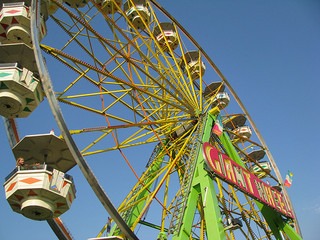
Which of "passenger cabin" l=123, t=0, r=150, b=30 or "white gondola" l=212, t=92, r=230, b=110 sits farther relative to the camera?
"white gondola" l=212, t=92, r=230, b=110

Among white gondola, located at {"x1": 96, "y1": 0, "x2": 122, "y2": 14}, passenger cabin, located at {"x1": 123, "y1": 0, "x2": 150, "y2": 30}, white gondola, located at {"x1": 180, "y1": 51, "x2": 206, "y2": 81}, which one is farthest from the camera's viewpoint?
white gondola, located at {"x1": 180, "y1": 51, "x2": 206, "y2": 81}

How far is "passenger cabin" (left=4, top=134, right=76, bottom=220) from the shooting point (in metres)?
6.77

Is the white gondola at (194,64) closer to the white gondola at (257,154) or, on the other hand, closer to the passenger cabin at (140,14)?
the passenger cabin at (140,14)

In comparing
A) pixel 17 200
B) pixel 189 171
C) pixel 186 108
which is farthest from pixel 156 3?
pixel 17 200

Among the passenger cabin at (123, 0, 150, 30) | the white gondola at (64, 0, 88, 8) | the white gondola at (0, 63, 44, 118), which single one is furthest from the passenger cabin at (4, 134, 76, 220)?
the passenger cabin at (123, 0, 150, 30)

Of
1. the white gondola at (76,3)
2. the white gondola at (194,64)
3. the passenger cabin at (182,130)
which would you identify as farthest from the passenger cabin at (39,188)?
the white gondola at (194,64)

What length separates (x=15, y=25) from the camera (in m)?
8.52

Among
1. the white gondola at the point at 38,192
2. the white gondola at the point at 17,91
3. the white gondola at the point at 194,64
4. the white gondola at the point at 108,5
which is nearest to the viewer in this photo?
the white gondola at the point at 38,192

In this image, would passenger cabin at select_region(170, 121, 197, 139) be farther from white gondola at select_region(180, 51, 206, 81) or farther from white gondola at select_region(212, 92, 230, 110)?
white gondola at select_region(212, 92, 230, 110)

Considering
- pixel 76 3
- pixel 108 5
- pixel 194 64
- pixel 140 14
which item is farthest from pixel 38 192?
pixel 194 64

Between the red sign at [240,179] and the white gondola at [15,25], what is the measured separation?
503 centimetres

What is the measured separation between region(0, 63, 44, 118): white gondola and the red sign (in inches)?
165

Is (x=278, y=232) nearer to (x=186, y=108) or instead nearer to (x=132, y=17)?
(x=186, y=108)

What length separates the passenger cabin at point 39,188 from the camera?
6766 millimetres
